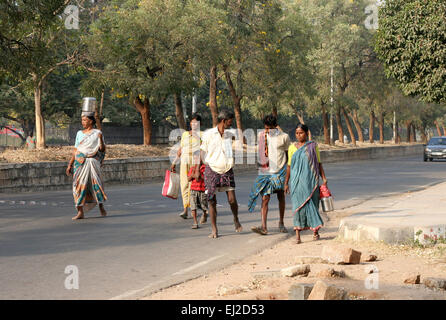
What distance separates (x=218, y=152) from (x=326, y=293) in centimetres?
525

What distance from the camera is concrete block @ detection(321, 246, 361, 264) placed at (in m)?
8.17

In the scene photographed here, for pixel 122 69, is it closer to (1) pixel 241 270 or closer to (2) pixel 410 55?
(2) pixel 410 55

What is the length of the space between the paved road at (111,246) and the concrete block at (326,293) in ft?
5.85

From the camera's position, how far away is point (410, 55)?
2323 cm

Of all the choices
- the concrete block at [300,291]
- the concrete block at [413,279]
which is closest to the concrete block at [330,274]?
the concrete block at [413,279]

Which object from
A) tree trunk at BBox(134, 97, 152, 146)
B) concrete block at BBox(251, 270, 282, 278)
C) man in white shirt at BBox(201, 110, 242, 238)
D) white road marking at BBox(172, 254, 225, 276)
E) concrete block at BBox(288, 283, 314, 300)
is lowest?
white road marking at BBox(172, 254, 225, 276)

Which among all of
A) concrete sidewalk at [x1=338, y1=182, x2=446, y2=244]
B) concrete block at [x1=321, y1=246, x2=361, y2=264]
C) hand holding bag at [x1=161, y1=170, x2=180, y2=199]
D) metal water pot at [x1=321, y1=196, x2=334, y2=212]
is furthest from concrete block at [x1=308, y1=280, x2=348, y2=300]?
hand holding bag at [x1=161, y1=170, x2=180, y2=199]

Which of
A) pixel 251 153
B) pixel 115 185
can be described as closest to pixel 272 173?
pixel 115 185

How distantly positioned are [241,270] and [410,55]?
1670cm

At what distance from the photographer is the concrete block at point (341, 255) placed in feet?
26.8

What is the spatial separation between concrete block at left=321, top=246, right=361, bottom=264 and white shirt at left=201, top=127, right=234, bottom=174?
112 inches

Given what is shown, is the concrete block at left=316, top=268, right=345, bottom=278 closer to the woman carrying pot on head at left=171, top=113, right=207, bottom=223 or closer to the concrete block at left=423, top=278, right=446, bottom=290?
the concrete block at left=423, top=278, right=446, bottom=290

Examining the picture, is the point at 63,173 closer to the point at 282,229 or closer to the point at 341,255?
the point at 282,229

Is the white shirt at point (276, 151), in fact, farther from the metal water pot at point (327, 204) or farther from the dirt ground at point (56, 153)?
the dirt ground at point (56, 153)
